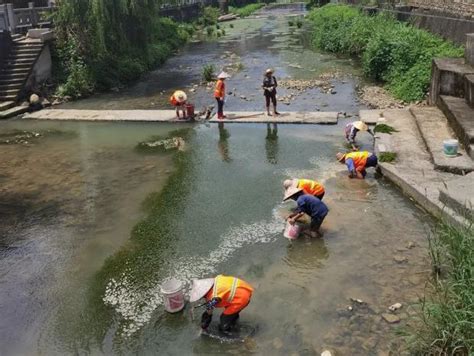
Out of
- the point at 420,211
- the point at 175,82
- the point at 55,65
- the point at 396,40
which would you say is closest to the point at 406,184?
the point at 420,211

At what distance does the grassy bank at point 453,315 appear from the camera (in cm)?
537

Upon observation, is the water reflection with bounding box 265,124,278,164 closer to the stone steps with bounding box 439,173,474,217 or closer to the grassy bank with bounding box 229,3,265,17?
the stone steps with bounding box 439,173,474,217

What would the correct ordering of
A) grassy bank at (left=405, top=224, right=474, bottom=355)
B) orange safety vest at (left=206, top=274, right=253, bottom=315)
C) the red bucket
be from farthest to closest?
the red bucket < orange safety vest at (left=206, top=274, right=253, bottom=315) < grassy bank at (left=405, top=224, right=474, bottom=355)

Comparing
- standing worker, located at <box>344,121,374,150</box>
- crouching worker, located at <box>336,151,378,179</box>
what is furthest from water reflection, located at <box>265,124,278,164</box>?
crouching worker, located at <box>336,151,378,179</box>

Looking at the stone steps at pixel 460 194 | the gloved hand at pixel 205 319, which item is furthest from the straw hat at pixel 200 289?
the stone steps at pixel 460 194

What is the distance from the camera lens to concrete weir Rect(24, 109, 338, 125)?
53.8 ft

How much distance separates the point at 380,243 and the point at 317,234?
1.10 meters

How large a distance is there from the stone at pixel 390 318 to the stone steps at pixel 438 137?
202 inches

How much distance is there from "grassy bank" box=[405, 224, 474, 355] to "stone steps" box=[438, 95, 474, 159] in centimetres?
549

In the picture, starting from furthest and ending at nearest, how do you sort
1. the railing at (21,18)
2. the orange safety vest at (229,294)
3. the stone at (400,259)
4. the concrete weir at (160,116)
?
the railing at (21,18) < the concrete weir at (160,116) < the stone at (400,259) < the orange safety vest at (229,294)

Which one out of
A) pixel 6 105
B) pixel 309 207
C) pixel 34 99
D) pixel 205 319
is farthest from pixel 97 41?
A: pixel 205 319

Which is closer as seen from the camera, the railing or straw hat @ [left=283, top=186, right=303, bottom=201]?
straw hat @ [left=283, top=186, right=303, bottom=201]

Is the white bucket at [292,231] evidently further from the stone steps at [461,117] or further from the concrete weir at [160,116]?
the concrete weir at [160,116]

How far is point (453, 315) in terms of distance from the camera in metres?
5.48
